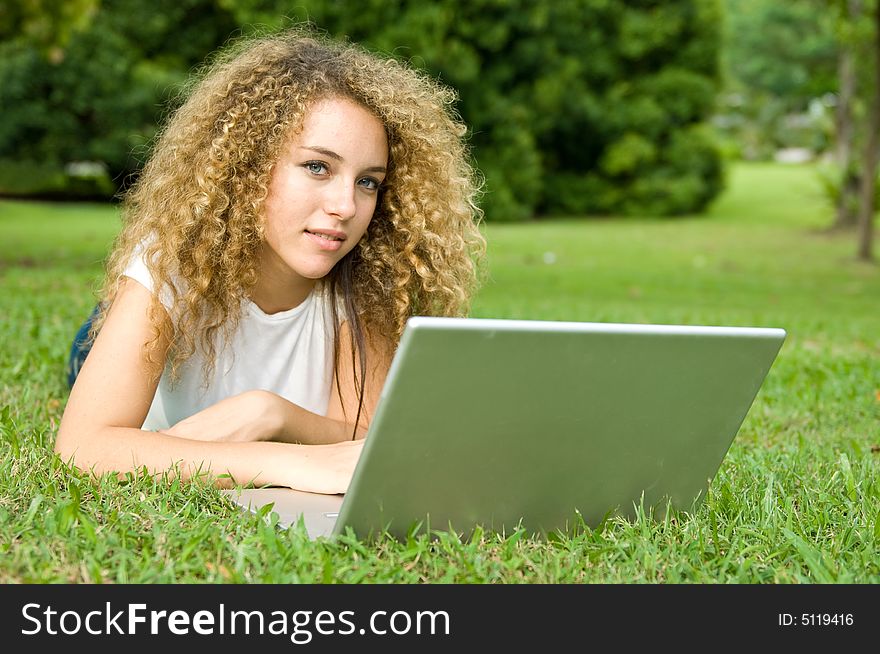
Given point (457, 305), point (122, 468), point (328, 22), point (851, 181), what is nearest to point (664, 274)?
point (851, 181)

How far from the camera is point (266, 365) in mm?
3287

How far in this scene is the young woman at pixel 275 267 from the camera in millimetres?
2689

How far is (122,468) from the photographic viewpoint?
105 inches

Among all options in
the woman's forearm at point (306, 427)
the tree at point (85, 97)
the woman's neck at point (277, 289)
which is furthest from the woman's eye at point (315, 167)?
the tree at point (85, 97)

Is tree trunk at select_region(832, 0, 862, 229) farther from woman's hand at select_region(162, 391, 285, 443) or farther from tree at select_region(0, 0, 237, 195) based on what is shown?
tree at select_region(0, 0, 237, 195)

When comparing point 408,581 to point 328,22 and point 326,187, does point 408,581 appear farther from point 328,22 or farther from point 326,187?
point 328,22

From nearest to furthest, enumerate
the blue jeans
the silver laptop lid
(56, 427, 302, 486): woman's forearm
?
the silver laptop lid → (56, 427, 302, 486): woman's forearm → the blue jeans

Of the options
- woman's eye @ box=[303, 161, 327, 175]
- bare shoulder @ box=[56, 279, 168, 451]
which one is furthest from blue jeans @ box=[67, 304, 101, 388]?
woman's eye @ box=[303, 161, 327, 175]

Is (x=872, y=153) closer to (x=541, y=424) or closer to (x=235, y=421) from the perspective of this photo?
(x=235, y=421)

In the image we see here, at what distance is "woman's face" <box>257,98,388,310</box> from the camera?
9.36ft

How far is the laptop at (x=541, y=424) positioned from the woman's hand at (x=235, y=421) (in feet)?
1.33

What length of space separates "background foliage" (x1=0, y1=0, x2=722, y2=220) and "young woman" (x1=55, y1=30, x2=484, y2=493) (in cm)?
1875

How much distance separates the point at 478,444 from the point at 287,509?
23.9 inches

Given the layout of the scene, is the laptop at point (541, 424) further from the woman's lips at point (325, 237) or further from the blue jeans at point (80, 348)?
the blue jeans at point (80, 348)
